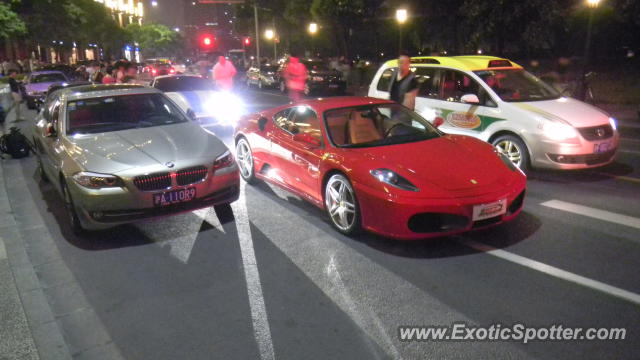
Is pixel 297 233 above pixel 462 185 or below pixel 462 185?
below

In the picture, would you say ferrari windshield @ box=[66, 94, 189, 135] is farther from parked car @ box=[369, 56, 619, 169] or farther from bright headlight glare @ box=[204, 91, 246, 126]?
bright headlight glare @ box=[204, 91, 246, 126]

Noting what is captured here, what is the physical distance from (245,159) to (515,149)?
4.17 m

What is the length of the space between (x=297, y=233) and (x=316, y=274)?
107 cm

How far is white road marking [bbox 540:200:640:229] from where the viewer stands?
541 cm

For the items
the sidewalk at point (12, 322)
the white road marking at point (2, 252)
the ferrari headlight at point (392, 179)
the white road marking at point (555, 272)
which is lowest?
the sidewalk at point (12, 322)

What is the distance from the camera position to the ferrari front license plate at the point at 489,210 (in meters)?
4.55

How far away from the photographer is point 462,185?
4.61 metres

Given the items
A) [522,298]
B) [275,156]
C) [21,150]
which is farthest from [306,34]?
[522,298]

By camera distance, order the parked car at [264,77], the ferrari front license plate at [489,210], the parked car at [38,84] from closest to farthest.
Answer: the ferrari front license plate at [489,210]
the parked car at [38,84]
the parked car at [264,77]

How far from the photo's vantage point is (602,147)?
7.07 meters

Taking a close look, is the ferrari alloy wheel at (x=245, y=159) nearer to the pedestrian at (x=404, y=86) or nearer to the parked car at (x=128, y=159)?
the parked car at (x=128, y=159)

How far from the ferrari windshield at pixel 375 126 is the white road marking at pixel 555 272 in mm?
1430

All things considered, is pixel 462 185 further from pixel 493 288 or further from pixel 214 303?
pixel 214 303

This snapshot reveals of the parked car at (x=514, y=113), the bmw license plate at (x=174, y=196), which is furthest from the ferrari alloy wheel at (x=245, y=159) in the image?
the parked car at (x=514, y=113)
